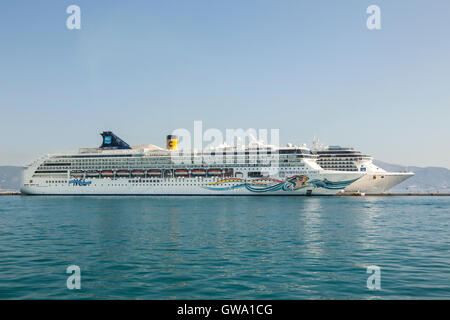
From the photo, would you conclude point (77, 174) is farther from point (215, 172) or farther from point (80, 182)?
point (215, 172)

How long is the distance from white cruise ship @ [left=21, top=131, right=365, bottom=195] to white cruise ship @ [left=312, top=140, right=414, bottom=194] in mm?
3765

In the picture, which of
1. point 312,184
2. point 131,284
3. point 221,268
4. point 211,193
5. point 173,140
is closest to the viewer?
point 131,284

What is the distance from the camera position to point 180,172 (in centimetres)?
7375

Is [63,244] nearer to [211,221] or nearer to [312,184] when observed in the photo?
[211,221]

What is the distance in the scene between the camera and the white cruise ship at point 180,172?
6588 cm

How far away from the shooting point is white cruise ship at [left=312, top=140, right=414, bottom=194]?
2707 inches

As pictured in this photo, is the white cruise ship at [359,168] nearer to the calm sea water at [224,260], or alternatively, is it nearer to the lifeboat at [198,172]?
the lifeboat at [198,172]

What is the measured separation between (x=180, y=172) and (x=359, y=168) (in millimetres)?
35959

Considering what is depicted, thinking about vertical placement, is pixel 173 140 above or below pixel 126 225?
above

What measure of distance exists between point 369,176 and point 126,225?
175 feet

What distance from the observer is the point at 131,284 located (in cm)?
1209

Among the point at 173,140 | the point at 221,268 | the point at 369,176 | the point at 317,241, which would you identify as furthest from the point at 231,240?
the point at 173,140

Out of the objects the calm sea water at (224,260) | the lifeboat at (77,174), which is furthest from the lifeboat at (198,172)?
the calm sea water at (224,260)

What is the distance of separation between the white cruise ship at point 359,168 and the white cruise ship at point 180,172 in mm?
3765
